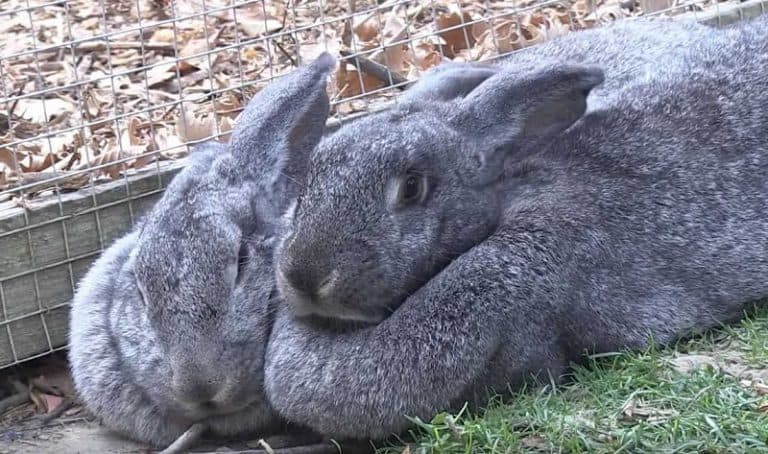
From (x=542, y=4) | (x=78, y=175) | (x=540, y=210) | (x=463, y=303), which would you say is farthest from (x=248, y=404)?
(x=542, y=4)

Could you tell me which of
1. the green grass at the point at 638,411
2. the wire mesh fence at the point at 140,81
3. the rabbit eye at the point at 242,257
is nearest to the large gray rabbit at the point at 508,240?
the green grass at the point at 638,411

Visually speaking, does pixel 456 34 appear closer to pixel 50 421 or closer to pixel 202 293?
pixel 202 293

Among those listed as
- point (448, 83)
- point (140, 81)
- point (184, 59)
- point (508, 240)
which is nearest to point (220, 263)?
point (508, 240)

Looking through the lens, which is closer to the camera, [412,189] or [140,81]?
[412,189]

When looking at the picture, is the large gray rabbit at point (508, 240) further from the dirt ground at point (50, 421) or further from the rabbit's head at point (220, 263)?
the dirt ground at point (50, 421)

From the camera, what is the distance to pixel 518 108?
5184 millimetres

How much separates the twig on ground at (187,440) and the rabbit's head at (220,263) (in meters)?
0.07

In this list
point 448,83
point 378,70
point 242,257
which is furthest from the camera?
point 378,70

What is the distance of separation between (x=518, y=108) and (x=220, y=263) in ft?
4.55

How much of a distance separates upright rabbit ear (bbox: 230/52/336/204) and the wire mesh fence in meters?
0.70

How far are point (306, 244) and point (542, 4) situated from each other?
3184 millimetres

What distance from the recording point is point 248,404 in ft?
16.6

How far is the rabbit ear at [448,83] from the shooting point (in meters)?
5.79

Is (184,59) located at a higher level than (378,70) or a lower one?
higher
